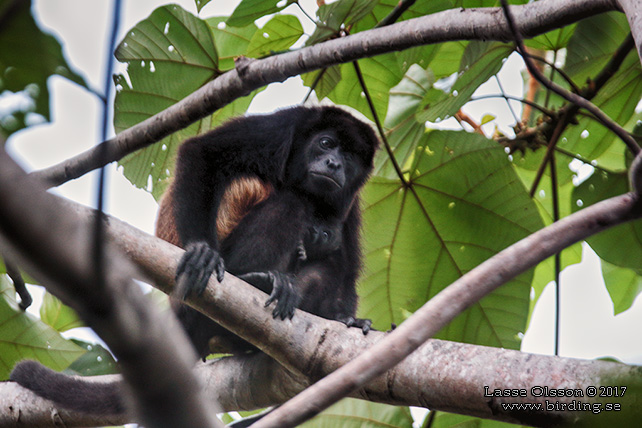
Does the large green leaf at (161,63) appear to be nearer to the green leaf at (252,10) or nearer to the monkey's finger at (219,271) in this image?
the green leaf at (252,10)

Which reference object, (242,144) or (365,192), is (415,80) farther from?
(242,144)

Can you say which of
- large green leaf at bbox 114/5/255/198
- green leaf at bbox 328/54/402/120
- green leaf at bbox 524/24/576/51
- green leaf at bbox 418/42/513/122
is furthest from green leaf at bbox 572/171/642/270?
large green leaf at bbox 114/5/255/198

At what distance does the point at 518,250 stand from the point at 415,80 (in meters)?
2.35

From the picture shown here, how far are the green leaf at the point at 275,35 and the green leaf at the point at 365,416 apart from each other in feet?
4.87

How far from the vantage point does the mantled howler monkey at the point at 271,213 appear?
2.29 metres

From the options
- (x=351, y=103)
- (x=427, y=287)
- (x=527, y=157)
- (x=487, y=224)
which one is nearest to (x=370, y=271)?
(x=427, y=287)

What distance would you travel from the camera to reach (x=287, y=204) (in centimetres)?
274

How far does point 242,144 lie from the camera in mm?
2828

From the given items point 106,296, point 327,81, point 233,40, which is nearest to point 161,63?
point 233,40

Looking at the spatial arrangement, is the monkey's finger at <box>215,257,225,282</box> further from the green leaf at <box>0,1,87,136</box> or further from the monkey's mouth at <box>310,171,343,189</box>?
the green leaf at <box>0,1,87,136</box>

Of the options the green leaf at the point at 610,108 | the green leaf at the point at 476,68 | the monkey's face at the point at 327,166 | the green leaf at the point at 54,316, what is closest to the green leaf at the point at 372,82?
the monkey's face at the point at 327,166

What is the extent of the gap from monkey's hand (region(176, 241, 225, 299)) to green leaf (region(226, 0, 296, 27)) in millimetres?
903

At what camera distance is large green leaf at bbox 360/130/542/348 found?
8.88 ft

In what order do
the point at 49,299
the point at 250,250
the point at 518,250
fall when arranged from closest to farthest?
the point at 518,250, the point at 250,250, the point at 49,299
